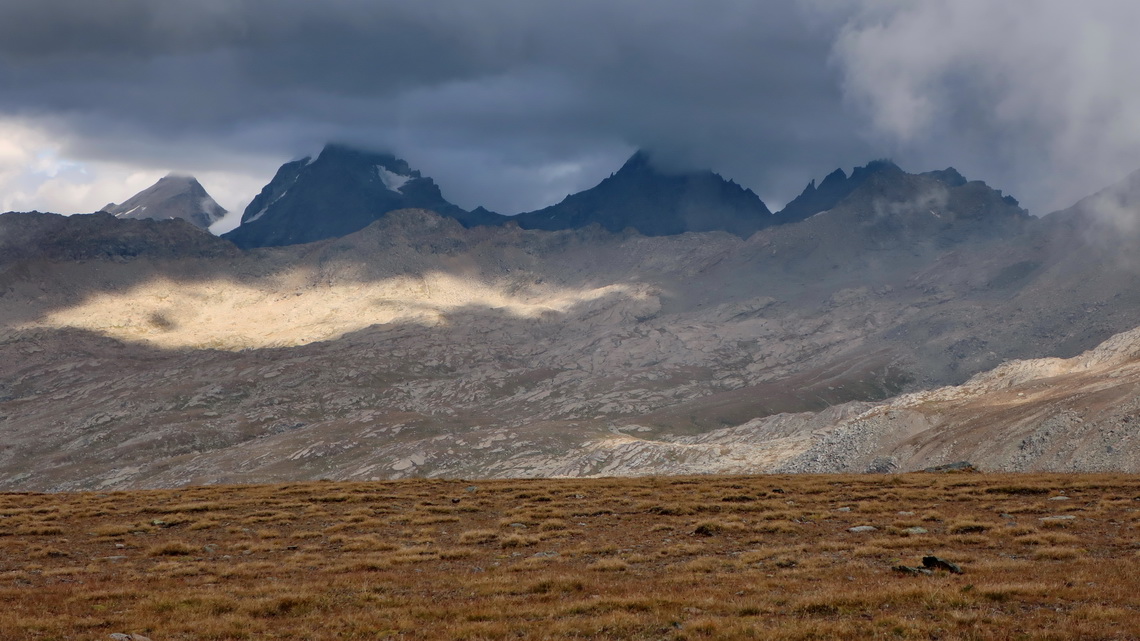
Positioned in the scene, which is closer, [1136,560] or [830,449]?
[1136,560]

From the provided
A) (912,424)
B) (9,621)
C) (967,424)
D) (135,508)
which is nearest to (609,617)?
(9,621)

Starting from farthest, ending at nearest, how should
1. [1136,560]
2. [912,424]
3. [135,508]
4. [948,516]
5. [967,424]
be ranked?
1. [912,424]
2. [967,424]
3. [135,508]
4. [948,516]
5. [1136,560]

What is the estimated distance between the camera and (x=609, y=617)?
69.8 ft

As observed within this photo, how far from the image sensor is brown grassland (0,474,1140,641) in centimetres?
2111

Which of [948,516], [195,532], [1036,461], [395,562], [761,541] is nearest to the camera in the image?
[395,562]

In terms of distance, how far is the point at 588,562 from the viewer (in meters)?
31.8

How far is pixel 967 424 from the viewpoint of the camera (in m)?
154

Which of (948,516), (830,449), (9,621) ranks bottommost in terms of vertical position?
Answer: (830,449)

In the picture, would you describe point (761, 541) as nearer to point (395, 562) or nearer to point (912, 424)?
point (395, 562)

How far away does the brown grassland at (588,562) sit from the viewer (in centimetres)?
2111

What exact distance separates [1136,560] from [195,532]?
134 feet

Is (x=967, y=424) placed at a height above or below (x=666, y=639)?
below

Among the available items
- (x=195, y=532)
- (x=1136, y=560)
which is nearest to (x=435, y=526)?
(x=195, y=532)

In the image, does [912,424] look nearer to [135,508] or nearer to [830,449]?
[830,449]
